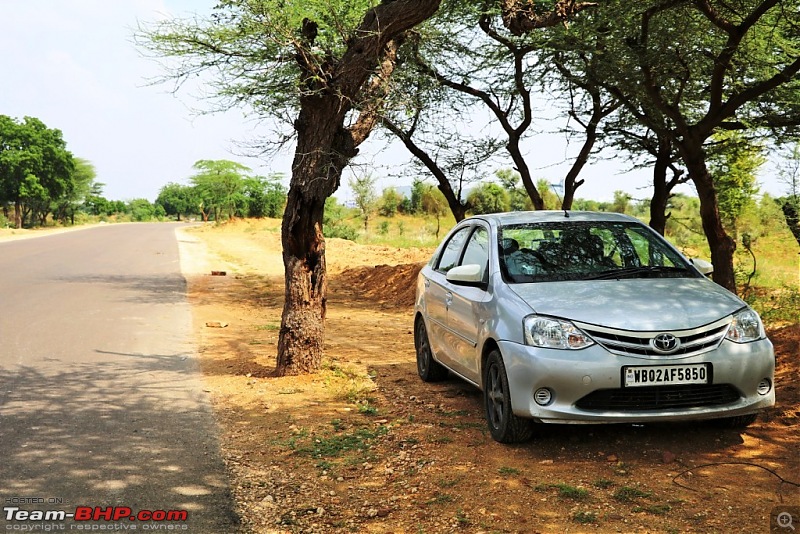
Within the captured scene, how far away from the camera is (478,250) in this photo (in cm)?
690

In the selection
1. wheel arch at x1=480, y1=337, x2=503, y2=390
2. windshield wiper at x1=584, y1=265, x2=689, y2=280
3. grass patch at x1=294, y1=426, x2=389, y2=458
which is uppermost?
windshield wiper at x1=584, y1=265, x2=689, y2=280

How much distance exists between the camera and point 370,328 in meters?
12.8

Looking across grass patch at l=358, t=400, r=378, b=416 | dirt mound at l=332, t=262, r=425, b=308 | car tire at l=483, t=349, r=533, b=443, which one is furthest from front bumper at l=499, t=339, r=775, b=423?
dirt mound at l=332, t=262, r=425, b=308

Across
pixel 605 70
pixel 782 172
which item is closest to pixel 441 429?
pixel 605 70

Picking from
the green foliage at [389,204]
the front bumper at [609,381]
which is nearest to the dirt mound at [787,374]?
the front bumper at [609,381]

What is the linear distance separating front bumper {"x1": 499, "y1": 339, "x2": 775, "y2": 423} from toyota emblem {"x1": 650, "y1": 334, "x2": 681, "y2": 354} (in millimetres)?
65

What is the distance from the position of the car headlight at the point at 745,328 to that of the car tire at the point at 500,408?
1.44 metres

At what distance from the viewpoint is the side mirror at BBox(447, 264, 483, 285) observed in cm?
625

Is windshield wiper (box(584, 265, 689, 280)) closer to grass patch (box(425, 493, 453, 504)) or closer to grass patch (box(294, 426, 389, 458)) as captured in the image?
grass patch (box(294, 426, 389, 458))

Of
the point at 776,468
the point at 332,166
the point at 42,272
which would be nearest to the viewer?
the point at 776,468

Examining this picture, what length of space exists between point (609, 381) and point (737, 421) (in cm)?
124

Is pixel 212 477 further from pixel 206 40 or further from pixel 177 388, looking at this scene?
pixel 206 40

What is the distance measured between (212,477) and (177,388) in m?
2.95

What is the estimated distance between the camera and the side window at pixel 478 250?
260 inches
